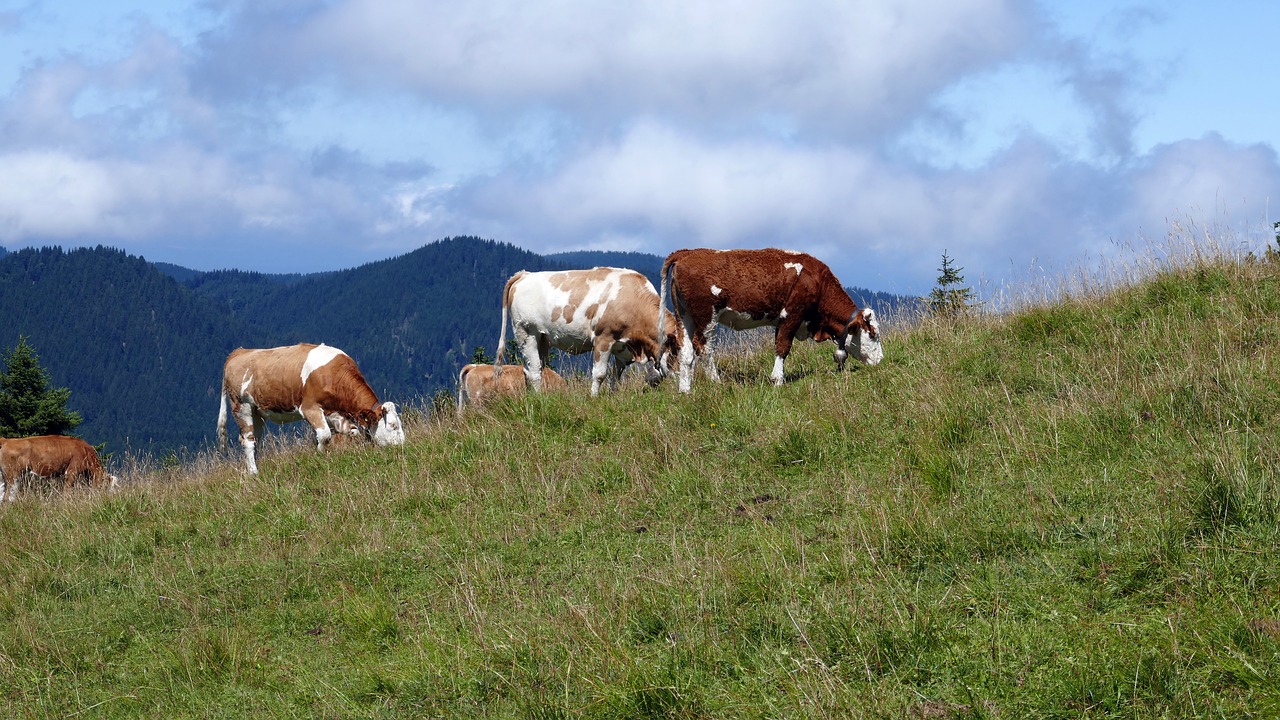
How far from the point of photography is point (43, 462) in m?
18.9

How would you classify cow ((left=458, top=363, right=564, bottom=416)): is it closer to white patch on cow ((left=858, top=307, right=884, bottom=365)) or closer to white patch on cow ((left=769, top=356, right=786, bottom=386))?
white patch on cow ((left=769, top=356, right=786, bottom=386))

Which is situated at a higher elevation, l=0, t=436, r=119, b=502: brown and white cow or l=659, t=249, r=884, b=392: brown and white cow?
l=659, t=249, r=884, b=392: brown and white cow

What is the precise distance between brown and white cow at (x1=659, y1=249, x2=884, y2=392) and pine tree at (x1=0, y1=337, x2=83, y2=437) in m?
41.5

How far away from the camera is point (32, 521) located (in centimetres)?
1172

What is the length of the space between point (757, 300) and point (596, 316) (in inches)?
115

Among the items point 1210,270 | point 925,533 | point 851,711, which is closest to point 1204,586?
point 925,533

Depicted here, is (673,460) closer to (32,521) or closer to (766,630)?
(766,630)

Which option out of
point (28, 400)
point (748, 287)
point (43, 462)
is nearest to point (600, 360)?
point (748, 287)

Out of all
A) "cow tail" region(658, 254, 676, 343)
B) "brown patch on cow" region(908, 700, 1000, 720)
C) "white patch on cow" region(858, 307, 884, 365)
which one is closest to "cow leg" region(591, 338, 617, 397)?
"cow tail" region(658, 254, 676, 343)

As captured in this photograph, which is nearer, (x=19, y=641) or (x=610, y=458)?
(x=19, y=641)

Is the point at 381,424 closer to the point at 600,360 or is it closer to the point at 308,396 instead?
the point at 308,396

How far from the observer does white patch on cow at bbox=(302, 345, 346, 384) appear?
15.5 m

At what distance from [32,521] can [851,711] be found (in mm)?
11360

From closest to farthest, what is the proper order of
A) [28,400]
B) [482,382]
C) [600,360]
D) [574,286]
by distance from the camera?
[600,360] < [574,286] < [482,382] < [28,400]
